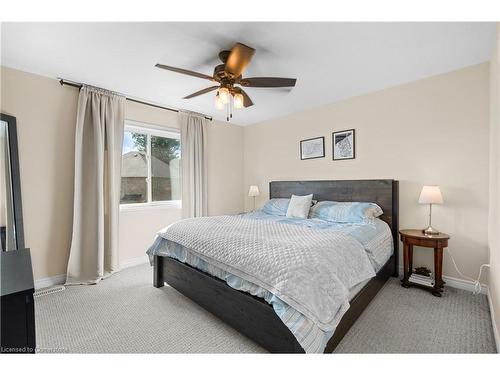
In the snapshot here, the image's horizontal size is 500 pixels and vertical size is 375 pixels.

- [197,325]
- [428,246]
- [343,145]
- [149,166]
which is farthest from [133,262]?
[428,246]

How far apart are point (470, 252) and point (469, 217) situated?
376 millimetres

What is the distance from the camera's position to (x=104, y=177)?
3012mm

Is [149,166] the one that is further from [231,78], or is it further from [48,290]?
[231,78]

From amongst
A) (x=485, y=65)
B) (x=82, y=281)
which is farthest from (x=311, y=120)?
(x=82, y=281)

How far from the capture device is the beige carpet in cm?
165

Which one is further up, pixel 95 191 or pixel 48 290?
pixel 95 191

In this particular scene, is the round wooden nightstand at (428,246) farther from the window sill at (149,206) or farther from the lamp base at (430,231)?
the window sill at (149,206)

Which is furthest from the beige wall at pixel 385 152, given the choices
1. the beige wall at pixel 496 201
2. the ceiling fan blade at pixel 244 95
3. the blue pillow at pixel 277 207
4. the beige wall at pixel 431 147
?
the ceiling fan blade at pixel 244 95

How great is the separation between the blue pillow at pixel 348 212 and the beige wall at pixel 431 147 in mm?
431

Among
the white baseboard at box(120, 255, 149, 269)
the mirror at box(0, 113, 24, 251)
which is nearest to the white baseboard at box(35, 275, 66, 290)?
the mirror at box(0, 113, 24, 251)

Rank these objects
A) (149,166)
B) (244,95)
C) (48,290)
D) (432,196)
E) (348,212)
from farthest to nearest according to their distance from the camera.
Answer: (149,166) < (348,212) < (48,290) < (432,196) < (244,95)

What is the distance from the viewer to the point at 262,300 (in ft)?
5.12

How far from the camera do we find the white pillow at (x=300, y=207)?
10.3 ft

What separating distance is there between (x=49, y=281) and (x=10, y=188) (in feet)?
3.77
